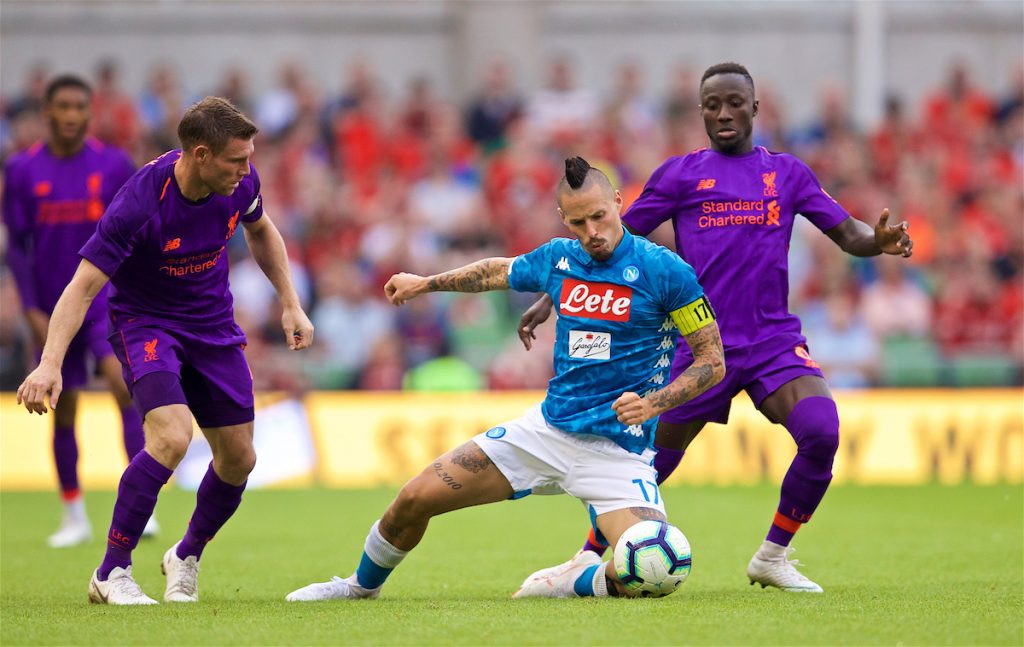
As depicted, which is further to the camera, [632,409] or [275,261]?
Answer: [275,261]

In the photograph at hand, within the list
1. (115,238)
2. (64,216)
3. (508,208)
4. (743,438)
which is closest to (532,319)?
(115,238)

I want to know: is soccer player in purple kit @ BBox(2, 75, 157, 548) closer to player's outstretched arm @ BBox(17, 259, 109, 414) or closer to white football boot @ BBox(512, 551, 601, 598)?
player's outstretched arm @ BBox(17, 259, 109, 414)

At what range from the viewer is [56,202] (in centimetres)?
973

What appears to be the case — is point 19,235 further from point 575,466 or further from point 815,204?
point 815,204

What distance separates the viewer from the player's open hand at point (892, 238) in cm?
710

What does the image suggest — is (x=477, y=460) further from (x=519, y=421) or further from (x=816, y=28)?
(x=816, y=28)

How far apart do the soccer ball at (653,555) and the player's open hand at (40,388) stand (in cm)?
254

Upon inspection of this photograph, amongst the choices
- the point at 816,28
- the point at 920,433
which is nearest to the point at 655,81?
the point at 816,28

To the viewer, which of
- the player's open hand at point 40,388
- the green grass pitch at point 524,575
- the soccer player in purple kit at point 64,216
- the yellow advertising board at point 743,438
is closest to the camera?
the green grass pitch at point 524,575

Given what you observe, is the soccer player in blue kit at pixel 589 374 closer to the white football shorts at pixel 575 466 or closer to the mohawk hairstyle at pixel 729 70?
the white football shorts at pixel 575 466

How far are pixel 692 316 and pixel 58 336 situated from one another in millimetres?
2833

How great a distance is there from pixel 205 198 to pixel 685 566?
2814 mm

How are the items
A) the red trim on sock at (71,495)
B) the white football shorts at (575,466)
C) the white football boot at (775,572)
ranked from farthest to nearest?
1. the red trim on sock at (71,495)
2. the white football boot at (775,572)
3. the white football shorts at (575,466)

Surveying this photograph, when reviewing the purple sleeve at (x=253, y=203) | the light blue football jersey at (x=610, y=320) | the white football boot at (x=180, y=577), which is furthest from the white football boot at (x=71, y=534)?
the light blue football jersey at (x=610, y=320)
